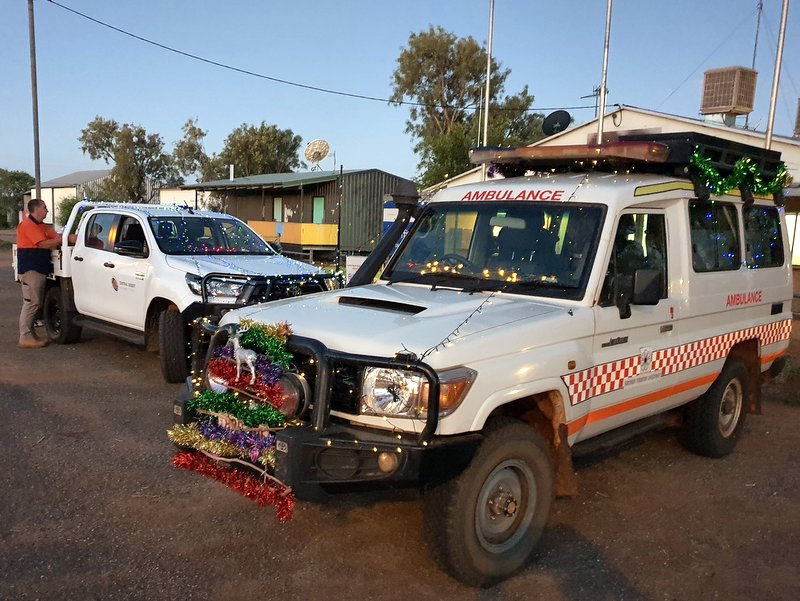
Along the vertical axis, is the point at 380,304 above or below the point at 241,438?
above

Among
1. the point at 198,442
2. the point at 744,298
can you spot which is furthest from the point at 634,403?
the point at 198,442

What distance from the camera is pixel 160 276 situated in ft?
24.3

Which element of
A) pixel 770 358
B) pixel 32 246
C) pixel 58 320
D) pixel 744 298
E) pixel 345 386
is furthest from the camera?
pixel 58 320

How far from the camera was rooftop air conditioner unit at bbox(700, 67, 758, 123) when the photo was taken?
1670cm

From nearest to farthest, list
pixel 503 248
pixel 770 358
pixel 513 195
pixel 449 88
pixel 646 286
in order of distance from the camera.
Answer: pixel 646 286 < pixel 503 248 < pixel 513 195 < pixel 770 358 < pixel 449 88

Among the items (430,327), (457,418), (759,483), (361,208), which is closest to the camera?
(457,418)

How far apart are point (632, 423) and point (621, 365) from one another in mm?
667

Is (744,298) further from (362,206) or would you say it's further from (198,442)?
(362,206)

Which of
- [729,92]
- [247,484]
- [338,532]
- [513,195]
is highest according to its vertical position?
[729,92]

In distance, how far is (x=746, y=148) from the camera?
5336 millimetres

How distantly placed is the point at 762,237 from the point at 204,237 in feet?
19.8

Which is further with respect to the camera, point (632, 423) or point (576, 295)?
point (632, 423)

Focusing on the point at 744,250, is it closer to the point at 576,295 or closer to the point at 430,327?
the point at 576,295

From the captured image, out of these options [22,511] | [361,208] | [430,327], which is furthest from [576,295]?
[361,208]
